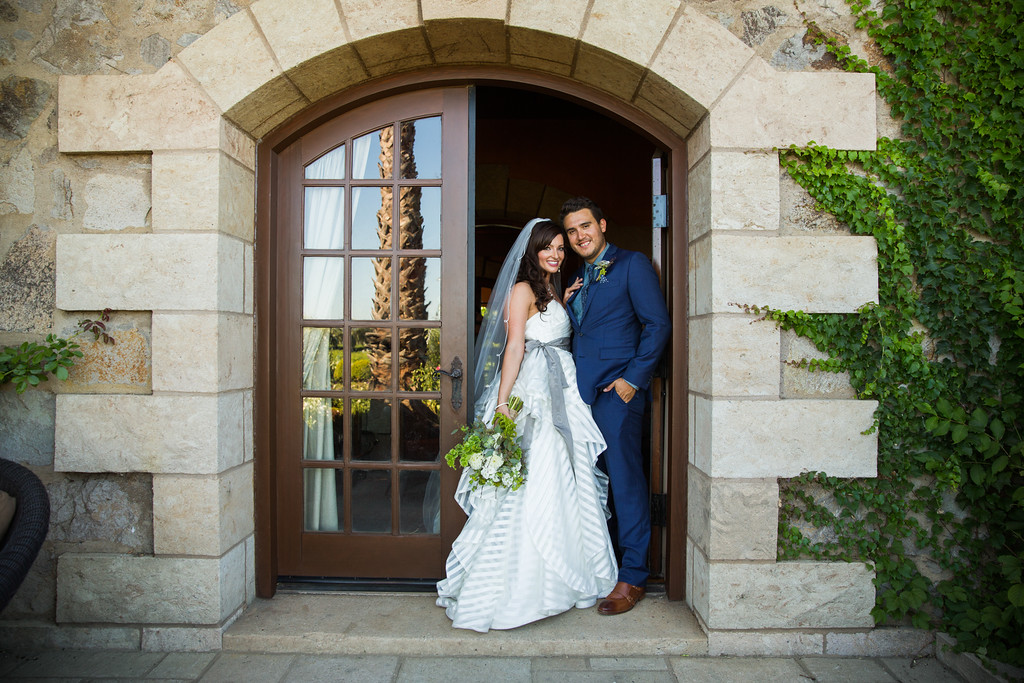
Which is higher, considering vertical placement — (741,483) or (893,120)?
(893,120)

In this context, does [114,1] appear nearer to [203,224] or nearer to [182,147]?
[182,147]

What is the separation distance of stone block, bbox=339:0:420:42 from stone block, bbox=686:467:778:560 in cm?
230

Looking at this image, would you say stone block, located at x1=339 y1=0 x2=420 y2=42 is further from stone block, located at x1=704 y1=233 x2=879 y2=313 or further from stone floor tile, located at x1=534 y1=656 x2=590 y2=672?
stone floor tile, located at x1=534 y1=656 x2=590 y2=672

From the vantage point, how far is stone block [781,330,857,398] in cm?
242

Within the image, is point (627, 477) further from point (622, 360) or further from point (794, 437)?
point (794, 437)

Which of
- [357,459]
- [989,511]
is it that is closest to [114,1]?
[357,459]

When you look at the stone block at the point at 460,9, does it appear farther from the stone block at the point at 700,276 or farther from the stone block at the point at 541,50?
the stone block at the point at 700,276

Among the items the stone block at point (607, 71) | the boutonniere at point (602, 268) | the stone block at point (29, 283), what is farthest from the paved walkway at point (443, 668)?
the stone block at point (607, 71)

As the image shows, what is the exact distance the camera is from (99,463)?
2.48m

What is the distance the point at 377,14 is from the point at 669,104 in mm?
1295

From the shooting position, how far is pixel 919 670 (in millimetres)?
2332

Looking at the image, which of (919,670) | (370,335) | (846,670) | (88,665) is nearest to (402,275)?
A: (370,335)

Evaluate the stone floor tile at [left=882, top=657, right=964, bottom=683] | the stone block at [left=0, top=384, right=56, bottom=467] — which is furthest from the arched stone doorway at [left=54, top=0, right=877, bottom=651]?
the stone floor tile at [left=882, top=657, right=964, bottom=683]

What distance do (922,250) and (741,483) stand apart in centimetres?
119
